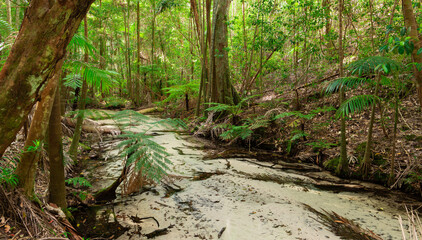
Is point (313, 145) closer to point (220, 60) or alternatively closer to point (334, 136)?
point (334, 136)

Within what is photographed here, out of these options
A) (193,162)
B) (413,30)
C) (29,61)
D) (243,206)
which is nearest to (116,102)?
(193,162)

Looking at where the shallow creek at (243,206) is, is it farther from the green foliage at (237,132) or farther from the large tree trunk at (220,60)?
the large tree trunk at (220,60)

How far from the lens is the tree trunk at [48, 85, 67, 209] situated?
1.87m

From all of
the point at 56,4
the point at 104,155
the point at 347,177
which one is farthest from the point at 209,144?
the point at 56,4

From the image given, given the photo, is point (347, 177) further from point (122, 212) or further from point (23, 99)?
point (23, 99)

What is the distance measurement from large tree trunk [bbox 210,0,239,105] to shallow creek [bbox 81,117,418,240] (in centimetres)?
347

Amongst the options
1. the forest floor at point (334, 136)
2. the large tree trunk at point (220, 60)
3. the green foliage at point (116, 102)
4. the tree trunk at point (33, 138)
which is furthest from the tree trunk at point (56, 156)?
the green foliage at point (116, 102)

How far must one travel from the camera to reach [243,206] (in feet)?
8.82

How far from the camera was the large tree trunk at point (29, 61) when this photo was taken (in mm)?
1026

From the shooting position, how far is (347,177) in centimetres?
378

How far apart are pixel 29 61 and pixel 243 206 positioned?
2.43m

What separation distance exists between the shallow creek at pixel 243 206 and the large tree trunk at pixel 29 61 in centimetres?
152

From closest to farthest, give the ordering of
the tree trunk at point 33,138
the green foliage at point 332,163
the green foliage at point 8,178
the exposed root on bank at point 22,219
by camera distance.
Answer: the exposed root on bank at point 22,219 → the green foliage at point 8,178 → the tree trunk at point 33,138 → the green foliage at point 332,163

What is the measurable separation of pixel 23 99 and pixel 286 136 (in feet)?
17.1
